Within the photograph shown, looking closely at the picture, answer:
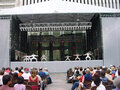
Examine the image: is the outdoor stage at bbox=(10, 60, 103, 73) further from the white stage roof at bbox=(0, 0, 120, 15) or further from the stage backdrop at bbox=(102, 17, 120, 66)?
the white stage roof at bbox=(0, 0, 120, 15)

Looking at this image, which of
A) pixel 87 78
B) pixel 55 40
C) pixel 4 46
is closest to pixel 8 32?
pixel 4 46

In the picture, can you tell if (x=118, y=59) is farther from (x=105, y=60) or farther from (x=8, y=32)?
(x=8, y=32)

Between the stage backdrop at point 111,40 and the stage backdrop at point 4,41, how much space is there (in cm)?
938

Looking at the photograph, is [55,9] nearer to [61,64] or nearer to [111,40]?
[61,64]

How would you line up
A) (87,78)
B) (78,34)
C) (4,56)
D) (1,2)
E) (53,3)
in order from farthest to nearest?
(1,2), (78,34), (53,3), (4,56), (87,78)

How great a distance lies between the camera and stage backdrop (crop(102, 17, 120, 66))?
1694cm

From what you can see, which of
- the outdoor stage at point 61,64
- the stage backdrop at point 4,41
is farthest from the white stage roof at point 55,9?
the outdoor stage at point 61,64

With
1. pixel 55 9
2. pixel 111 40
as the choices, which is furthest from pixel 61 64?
pixel 111 40

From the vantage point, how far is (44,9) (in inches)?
671

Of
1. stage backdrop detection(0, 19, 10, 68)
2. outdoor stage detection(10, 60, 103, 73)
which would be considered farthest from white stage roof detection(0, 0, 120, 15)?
outdoor stage detection(10, 60, 103, 73)

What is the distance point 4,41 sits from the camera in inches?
663

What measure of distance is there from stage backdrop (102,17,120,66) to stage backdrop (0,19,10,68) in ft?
30.8

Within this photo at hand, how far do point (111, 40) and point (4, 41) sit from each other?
10476 millimetres

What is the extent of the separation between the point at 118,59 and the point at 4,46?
36.7ft
